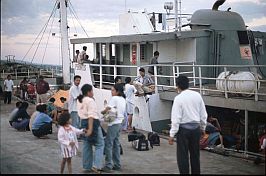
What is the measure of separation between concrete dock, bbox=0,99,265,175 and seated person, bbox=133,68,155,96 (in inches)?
99.2

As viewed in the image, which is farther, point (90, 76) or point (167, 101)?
point (90, 76)

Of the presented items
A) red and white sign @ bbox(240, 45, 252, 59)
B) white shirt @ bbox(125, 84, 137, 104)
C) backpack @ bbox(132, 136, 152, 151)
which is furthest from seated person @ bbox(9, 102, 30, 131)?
red and white sign @ bbox(240, 45, 252, 59)

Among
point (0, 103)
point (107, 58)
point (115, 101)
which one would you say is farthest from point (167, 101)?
point (0, 103)

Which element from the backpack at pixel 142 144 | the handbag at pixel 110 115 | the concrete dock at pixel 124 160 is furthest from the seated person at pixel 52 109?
the handbag at pixel 110 115

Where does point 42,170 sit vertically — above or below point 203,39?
below

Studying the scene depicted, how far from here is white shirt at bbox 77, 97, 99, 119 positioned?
6.55 meters

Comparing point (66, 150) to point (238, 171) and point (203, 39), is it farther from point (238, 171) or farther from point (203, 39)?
point (203, 39)

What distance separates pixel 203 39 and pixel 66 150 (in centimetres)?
970

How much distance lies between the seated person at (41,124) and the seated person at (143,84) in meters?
2.99

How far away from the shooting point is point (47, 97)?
1337 centimetres

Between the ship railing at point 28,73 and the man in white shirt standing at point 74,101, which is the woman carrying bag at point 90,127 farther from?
the ship railing at point 28,73

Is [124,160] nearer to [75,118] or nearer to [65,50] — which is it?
[75,118]

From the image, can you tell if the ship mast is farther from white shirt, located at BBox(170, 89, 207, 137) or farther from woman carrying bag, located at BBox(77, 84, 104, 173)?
white shirt, located at BBox(170, 89, 207, 137)

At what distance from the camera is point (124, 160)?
8055 millimetres
